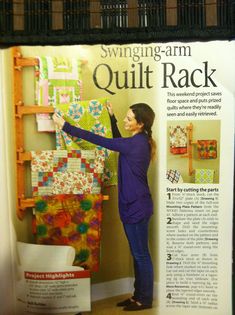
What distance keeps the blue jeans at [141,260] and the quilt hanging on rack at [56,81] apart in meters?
0.32

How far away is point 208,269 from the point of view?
0.88 metres

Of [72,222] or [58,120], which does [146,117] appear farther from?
[72,222]

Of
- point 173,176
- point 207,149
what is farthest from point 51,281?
point 207,149

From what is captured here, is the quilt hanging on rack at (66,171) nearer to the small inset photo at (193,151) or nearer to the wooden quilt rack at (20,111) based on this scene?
the wooden quilt rack at (20,111)

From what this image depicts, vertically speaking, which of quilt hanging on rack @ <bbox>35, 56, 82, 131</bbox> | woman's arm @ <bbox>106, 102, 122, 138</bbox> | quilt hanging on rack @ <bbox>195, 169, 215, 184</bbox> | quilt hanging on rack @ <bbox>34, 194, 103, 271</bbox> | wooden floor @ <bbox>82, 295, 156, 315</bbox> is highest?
quilt hanging on rack @ <bbox>35, 56, 82, 131</bbox>

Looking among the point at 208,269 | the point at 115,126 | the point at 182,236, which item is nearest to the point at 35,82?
the point at 115,126

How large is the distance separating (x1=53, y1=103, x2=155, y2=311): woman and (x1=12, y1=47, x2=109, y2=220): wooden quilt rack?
0.07 meters

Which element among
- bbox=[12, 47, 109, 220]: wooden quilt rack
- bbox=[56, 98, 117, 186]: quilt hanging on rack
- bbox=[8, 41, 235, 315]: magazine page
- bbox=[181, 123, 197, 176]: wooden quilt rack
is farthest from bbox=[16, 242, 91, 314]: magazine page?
bbox=[181, 123, 197, 176]: wooden quilt rack

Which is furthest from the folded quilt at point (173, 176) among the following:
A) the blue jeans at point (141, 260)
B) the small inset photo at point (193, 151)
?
the blue jeans at point (141, 260)

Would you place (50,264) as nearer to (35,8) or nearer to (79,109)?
(79,109)

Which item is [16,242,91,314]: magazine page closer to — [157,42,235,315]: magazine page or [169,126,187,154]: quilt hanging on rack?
[157,42,235,315]: magazine page

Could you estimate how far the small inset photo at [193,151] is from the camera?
2.81ft

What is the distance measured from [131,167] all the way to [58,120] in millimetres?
206

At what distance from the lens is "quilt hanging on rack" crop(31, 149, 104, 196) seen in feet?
2.86
